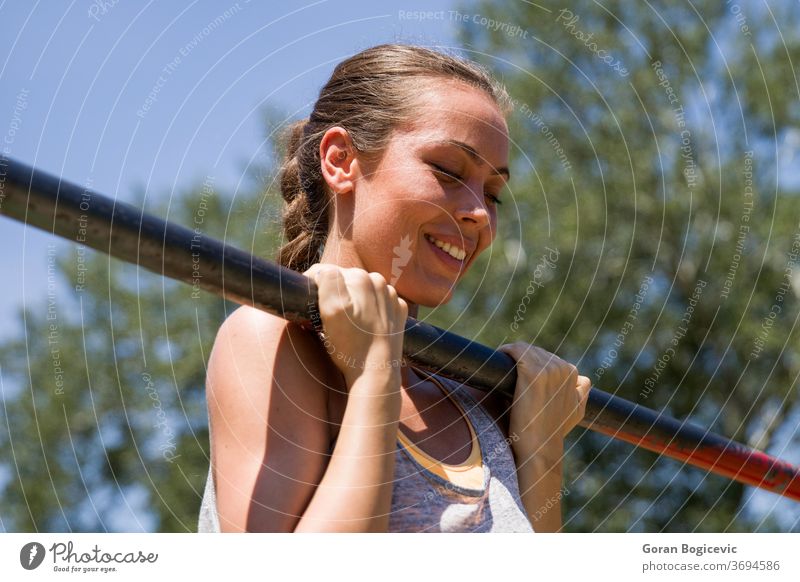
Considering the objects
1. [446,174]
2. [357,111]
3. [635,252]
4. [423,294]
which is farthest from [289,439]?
[635,252]

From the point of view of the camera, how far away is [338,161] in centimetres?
213

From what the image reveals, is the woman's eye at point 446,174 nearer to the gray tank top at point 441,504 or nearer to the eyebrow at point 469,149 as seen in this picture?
the eyebrow at point 469,149

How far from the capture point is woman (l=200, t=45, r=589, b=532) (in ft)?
5.45

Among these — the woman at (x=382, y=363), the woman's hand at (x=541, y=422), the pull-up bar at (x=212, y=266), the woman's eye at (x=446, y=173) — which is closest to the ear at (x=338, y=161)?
the woman at (x=382, y=363)

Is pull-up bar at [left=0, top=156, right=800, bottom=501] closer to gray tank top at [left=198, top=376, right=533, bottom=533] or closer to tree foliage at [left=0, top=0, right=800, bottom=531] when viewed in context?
gray tank top at [left=198, top=376, right=533, bottom=533]

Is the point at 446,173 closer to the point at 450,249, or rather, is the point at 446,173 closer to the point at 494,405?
the point at 450,249

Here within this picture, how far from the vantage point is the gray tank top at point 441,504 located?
1785 mm

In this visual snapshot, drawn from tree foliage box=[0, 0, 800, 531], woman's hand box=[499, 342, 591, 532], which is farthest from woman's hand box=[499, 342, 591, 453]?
tree foliage box=[0, 0, 800, 531]

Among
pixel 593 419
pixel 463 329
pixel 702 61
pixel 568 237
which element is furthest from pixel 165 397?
pixel 593 419

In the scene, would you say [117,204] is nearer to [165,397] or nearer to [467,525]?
[467,525]

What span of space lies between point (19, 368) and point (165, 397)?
2.25m

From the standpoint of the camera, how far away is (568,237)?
10.4 meters

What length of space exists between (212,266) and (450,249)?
600mm

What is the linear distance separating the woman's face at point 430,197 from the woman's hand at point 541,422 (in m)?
0.26
